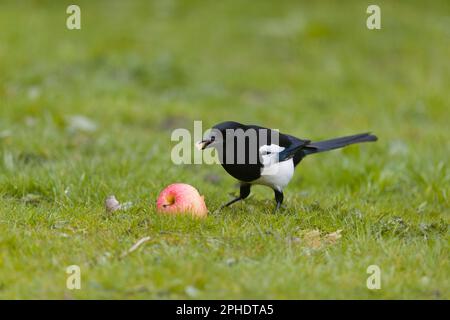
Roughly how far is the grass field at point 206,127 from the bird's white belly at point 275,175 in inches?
8.1

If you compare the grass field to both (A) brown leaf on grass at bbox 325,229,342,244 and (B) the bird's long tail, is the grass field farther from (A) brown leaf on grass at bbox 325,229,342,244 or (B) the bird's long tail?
(B) the bird's long tail

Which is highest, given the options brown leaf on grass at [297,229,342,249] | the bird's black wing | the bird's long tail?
the bird's black wing

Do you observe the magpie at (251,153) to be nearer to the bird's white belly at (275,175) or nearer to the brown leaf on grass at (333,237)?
the bird's white belly at (275,175)

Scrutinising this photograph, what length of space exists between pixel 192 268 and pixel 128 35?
8.42 metres

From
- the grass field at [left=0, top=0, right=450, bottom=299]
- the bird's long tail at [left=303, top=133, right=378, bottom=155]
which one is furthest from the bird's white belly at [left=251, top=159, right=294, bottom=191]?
the bird's long tail at [left=303, top=133, right=378, bottom=155]

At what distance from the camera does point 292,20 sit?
12445 mm

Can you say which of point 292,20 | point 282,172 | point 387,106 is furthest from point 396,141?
point 292,20

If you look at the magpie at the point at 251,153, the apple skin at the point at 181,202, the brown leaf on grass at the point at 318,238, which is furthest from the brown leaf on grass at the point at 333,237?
the apple skin at the point at 181,202

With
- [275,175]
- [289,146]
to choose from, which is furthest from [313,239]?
[289,146]

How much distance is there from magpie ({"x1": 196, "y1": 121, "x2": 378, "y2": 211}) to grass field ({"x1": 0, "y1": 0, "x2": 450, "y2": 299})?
246 millimetres

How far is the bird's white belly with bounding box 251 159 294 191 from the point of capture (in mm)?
5176

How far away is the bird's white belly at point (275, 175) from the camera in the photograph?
5.18 m
